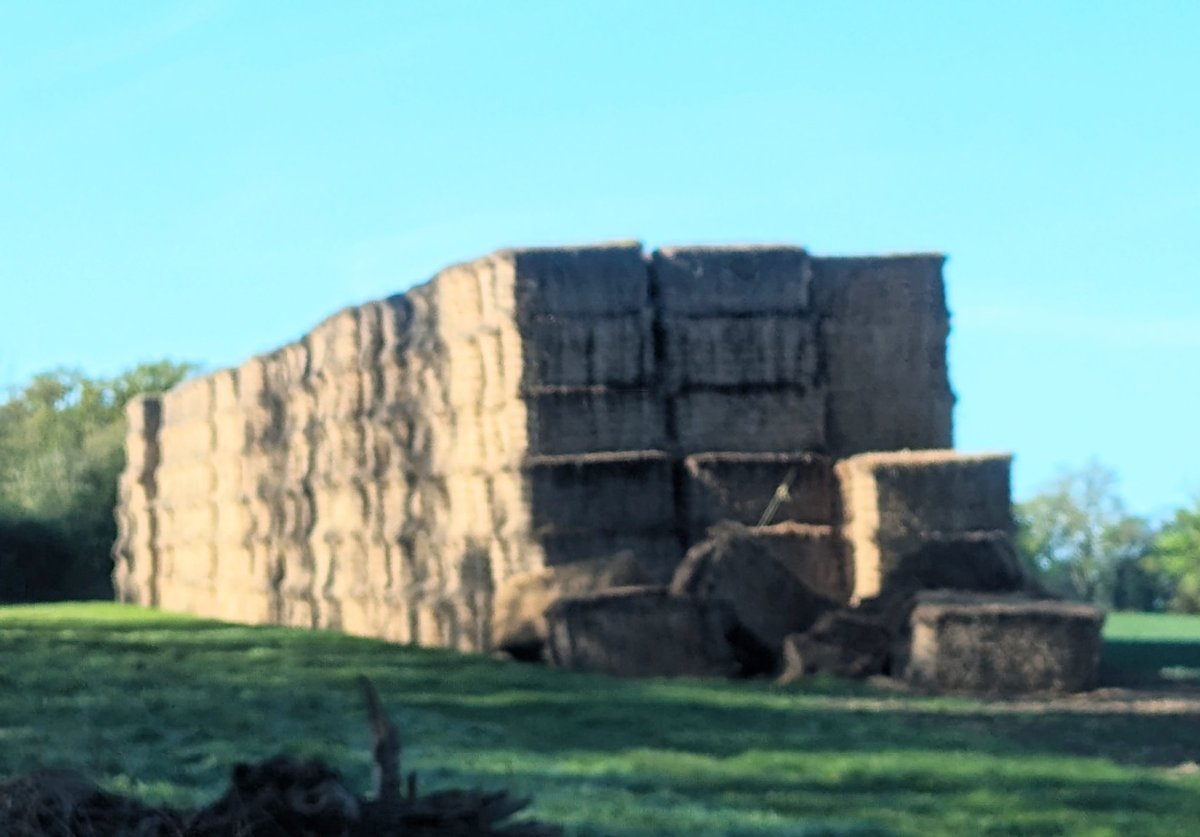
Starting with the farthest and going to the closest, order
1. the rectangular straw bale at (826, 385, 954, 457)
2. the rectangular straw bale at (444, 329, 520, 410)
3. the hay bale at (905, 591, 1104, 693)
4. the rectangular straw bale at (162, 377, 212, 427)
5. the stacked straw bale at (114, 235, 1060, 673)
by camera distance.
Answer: the rectangular straw bale at (162, 377, 212, 427)
the rectangular straw bale at (826, 385, 954, 457)
the rectangular straw bale at (444, 329, 520, 410)
the stacked straw bale at (114, 235, 1060, 673)
the hay bale at (905, 591, 1104, 693)

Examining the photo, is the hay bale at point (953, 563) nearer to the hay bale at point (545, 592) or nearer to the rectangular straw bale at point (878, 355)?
the rectangular straw bale at point (878, 355)

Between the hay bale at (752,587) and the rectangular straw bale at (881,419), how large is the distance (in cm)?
274

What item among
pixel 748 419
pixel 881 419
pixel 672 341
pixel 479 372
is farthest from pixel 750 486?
pixel 479 372

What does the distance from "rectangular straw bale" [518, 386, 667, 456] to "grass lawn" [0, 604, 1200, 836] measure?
9.54 feet

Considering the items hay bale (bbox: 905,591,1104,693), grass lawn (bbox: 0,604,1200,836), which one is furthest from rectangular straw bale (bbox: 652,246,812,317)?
hay bale (bbox: 905,591,1104,693)

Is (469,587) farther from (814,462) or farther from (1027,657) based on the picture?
(1027,657)

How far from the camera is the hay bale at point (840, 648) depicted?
17188mm

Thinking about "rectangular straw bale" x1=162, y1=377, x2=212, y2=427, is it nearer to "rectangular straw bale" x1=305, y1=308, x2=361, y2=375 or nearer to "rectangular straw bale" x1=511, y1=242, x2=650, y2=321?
"rectangular straw bale" x1=305, y1=308, x2=361, y2=375

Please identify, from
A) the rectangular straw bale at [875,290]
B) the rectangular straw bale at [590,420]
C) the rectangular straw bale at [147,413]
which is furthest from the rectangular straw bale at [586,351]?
the rectangular straw bale at [147,413]

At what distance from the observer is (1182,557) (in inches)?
2547

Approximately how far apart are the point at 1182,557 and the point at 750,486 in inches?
1854

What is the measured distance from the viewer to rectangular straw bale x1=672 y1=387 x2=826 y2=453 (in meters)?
20.6

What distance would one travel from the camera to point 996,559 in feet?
65.0

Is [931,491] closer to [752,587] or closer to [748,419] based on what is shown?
[748,419]
